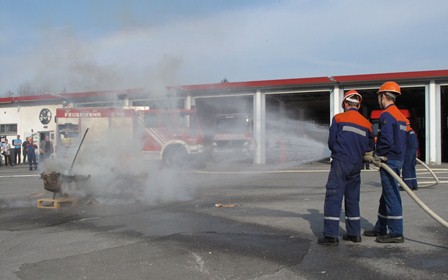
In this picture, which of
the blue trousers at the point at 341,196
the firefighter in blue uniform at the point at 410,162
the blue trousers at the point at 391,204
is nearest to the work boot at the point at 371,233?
the blue trousers at the point at 391,204

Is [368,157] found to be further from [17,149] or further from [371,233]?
[17,149]

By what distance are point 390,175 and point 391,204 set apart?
35 cm

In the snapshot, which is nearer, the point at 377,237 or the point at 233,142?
the point at 377,237

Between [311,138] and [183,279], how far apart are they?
18403 mm

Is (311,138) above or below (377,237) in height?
above

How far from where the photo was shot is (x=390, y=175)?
5180mm

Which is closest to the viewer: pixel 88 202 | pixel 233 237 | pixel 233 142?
pixel 233 237

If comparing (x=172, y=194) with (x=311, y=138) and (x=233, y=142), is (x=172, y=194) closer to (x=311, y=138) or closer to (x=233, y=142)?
(x=233, y=142)

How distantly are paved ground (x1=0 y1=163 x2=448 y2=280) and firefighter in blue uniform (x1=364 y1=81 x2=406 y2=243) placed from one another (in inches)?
8.3

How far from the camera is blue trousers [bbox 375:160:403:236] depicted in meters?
5.16

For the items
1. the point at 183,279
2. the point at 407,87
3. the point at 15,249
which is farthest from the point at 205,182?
the point at 407,87

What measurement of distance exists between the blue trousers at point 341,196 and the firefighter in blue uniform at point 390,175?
0.33 meters

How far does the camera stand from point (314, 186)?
11.3m

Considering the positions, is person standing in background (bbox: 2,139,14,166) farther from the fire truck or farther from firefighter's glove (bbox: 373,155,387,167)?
firefighter's glove (bbox: 373,155,387,167)
